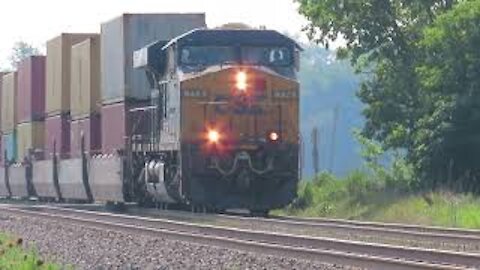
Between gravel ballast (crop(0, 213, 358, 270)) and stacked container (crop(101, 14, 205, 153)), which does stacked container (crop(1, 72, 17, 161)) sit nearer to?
stacked container (crop(101, 14, 205, 153))

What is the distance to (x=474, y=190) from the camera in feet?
87.2

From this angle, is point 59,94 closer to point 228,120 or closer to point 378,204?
point 378,204

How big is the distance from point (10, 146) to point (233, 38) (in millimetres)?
18514

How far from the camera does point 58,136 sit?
33.0m

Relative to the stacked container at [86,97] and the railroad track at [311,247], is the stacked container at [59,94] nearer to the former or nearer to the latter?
the stacked container at [86,97]

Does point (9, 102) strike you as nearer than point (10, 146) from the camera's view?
No

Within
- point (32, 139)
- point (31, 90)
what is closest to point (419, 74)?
point (32, 139)

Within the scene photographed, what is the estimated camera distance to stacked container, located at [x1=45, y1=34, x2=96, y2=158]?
107 feet

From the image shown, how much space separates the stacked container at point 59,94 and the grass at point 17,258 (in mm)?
15061

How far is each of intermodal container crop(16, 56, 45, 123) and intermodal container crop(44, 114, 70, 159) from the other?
1.73 meters

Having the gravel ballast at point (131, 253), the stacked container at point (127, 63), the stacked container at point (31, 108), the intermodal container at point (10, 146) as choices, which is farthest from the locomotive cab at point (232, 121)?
the intermodal container at point (10, 146)

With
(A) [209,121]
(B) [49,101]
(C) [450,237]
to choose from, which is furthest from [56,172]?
(C) [450,237]

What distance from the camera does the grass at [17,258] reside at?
515 inches

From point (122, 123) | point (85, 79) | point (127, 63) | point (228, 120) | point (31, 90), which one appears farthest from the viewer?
point (31, 90)
